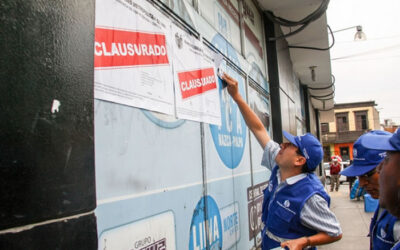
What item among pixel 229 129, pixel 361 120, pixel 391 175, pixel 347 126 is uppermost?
pixel 361 120

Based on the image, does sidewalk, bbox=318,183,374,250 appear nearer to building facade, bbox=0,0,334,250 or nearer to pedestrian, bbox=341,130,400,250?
building facade, bbox=0,0,334,250

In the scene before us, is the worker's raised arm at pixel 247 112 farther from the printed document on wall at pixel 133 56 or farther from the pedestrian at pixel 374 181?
the printed document on wall at pixel 133 56

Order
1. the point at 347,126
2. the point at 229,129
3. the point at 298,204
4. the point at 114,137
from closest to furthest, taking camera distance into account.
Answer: the point at 114,137 < the point at 298,204 < the point at 229,129 < the point at 347,126

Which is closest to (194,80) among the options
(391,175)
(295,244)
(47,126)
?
(295,244)

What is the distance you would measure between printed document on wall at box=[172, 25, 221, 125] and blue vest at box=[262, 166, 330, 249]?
822 mm

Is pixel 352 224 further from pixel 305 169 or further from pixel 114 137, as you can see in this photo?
pixel 114 137

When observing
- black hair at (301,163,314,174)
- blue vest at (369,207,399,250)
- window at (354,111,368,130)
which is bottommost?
blue vest at (369,207,399,250)

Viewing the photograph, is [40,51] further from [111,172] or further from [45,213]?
[111,172]

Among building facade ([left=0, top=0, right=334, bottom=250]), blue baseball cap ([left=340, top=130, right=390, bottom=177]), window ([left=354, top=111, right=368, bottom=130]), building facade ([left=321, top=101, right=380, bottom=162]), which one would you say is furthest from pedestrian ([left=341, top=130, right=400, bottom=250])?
window ([left=354, top=111, right=368, bottom=130])

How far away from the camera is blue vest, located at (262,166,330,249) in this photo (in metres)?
2.31

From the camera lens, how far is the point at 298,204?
2291 mm

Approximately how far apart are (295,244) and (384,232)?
51 centimetres

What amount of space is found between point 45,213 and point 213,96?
207 centimetres

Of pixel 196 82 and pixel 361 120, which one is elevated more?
pixel 361 120
